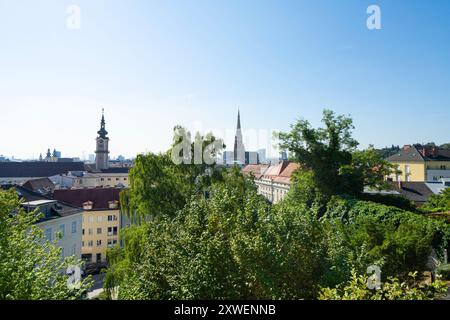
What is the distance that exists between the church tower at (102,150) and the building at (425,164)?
6862cm

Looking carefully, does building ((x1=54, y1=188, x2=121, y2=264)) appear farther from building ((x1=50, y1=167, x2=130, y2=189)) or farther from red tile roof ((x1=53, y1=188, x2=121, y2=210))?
building ((x1=50, y1=167, x2=130, y2=189))

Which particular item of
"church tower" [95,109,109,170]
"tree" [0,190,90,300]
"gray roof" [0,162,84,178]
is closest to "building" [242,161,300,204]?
"church tower" [95,109,109,170]

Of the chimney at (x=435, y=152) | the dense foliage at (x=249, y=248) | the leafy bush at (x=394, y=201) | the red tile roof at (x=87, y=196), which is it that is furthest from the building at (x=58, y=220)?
the chimney at (x=435, y=152)

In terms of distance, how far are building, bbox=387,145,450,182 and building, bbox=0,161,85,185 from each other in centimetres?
8203

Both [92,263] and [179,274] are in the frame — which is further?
[92,263]

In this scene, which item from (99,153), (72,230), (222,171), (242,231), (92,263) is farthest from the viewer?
(99,153)

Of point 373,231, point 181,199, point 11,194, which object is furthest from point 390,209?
point 11,194

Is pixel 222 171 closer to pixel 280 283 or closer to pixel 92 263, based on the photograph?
pixel 280 283

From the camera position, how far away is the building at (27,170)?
81.6 m

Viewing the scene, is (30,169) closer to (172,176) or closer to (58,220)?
(58,220)

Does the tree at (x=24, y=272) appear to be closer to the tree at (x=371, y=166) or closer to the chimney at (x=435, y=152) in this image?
the tree at (x=371, y=166)

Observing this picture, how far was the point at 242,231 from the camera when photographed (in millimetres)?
9016

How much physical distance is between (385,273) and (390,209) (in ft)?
28.3

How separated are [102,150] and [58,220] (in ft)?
212
